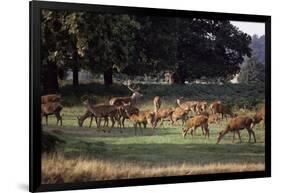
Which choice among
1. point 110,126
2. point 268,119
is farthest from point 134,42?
point 268,119

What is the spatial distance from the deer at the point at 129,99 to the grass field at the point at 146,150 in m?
0.05

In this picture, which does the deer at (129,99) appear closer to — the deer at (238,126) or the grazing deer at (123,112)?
the grazing deer at (123,112)

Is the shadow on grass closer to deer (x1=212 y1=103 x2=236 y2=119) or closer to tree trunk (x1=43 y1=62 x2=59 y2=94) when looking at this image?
deer (x1=212 y1=103 x2=236 y2=119)

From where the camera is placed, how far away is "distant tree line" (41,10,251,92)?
190 inches

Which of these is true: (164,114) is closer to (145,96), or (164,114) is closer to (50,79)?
(145,96)

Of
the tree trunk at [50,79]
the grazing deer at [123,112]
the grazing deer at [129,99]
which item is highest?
the tree trunk at [50,79]

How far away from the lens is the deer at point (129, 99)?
5.07m

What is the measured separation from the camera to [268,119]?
5.69 meters

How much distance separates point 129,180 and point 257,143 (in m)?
1.33

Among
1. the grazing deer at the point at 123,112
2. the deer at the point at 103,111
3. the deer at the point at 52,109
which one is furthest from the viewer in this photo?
the grazing deer at the point at 123,112

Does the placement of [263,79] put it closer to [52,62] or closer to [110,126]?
[110,126]

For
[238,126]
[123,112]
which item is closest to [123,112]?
[123,112]

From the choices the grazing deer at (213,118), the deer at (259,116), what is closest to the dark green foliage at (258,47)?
the deer at (259,116)

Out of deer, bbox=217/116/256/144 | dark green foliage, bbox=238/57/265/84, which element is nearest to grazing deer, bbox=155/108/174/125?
deer, bbox=217/116/256/144
